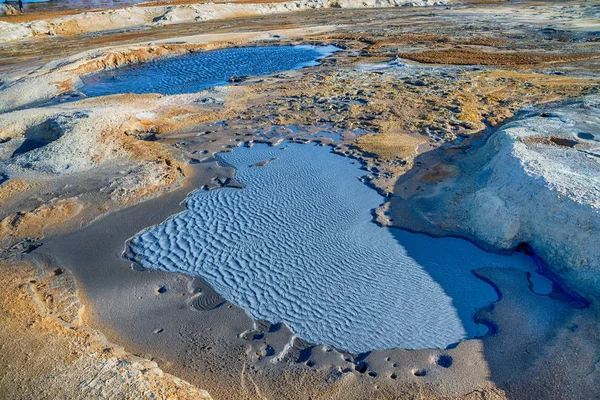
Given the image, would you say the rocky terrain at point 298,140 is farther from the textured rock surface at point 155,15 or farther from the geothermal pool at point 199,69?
the textured rock surface at point 155,15

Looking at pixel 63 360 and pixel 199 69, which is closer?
pixel 63 360

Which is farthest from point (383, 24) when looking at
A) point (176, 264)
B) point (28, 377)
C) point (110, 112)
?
point (28, 377)

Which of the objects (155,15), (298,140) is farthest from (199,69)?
(155,15)

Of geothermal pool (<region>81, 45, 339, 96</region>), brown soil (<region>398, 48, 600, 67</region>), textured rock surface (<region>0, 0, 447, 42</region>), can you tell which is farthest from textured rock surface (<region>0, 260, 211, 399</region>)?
textured rock surface (<region>0, 0, 447, 42</region>)

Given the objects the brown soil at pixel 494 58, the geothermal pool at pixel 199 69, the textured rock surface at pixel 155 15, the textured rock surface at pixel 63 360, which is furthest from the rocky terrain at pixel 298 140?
Answer: the textured rock surface at pixel 155 15

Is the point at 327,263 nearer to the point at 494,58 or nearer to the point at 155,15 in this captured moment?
the point at 494,58

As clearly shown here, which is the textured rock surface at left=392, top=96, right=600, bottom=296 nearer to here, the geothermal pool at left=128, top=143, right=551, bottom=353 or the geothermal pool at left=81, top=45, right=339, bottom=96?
the geothermal pool at left=128, top=143, right=551, bottom=353
